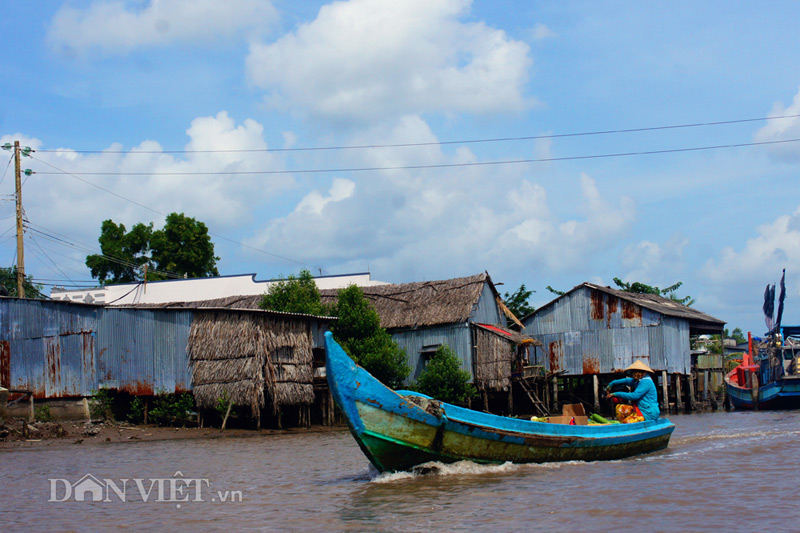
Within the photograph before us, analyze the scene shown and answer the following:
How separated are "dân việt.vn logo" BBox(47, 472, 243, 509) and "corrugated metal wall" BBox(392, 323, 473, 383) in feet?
51.9

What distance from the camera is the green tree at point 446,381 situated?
25367 mm

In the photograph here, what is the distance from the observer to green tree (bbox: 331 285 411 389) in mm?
24984

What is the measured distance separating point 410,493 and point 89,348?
628 inches

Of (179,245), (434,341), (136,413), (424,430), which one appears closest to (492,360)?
(434,341)

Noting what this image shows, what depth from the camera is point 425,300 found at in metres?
28.5

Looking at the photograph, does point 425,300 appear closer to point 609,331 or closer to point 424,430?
point 609,331

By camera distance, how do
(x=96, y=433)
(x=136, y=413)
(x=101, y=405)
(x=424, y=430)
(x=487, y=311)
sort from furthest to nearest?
(x=487, y=311), (x=136, y=413), (x=101, y=405), (x=96, y=433), (x=424, y=430)

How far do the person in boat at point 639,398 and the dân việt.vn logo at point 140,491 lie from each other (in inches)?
258

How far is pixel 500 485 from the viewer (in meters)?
9.73

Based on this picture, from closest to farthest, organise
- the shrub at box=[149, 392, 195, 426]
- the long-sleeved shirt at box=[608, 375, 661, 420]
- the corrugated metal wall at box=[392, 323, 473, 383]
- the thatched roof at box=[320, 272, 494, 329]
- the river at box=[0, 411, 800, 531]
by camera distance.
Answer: the river at box=[0, 411, 800, 531] < the long-sleeved shirt at box=[608, 375, 661, 420] < the shrub at box=[149, 392, 195, 426] < the corrugated metal wall at box=[392, 323, 473, 383] < the thatched roof at box=[320, 272, 494, 329]

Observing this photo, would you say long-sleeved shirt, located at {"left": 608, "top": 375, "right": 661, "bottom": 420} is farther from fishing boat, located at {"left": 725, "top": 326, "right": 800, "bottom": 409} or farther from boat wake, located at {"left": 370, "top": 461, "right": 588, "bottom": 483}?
fishing boat, located at {"left": 725, "top": 326, "right": 800, "bottom": 409}

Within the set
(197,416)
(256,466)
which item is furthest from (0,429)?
(256,466)

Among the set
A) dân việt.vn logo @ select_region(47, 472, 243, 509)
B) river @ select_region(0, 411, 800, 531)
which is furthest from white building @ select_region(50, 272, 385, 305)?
dân việt.vn logo @ select_region(47, 472, 243, 509)

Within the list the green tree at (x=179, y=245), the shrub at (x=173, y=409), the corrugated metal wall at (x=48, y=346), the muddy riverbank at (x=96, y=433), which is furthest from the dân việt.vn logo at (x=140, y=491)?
the green tree at (x=179, y=245)
